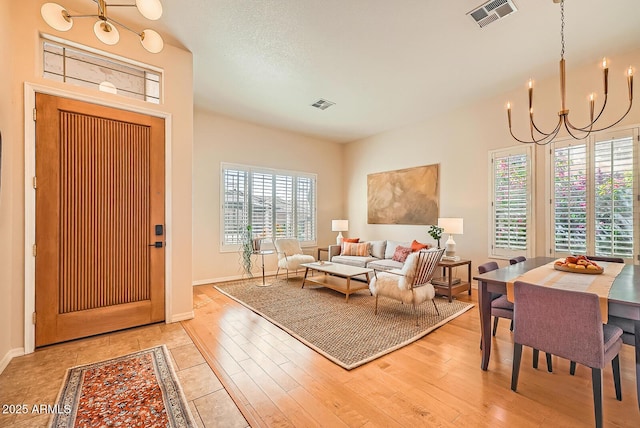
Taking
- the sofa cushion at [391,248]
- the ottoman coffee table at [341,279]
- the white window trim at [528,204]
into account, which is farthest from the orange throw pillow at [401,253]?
the white window trim at [528,204]

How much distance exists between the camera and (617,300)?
1.63m

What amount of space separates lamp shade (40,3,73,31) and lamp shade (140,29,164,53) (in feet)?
1.39

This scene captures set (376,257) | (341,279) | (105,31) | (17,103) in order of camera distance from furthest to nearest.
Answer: (376,257)
(341,279)
(17,103)
(105,31)

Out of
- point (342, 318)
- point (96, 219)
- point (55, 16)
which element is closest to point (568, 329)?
point (342, 318)

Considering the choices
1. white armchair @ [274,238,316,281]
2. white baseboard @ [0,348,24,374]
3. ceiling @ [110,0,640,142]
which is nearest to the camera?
white baseboard @ [0,348,24,374]

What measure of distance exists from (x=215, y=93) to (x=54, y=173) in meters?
2.57

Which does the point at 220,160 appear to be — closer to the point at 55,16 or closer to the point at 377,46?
the point at 377,46

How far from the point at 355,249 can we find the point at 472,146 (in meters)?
2.94

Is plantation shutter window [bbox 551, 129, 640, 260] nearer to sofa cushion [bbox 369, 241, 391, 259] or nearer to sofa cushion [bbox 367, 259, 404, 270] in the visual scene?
sofa cushion [bbox 367, 259, 404, 270]

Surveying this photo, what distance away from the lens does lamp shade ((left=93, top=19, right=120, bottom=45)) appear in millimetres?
1818

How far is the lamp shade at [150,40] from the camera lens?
1.94 metres

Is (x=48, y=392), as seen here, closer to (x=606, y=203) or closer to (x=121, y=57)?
(x=121, y=57)

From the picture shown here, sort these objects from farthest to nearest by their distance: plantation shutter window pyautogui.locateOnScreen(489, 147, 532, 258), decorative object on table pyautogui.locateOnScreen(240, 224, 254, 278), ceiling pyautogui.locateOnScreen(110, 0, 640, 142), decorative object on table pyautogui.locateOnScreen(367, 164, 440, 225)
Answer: decorative object on table pyautogui.locateOnScreen(367, 164, 440, 225), decorative object on table pyautogui.locateOnScreen(240, 224, 254, 278), plantation shutter window pyautogui.locateOnScreen(489, 147, 532, 258), ceiling pyautogui.locateOnScreen(110, 0, 640, 142)

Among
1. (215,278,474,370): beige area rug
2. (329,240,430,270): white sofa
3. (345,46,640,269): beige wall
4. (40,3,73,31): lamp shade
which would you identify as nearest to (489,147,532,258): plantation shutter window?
(345,46,640,269): beige wall
